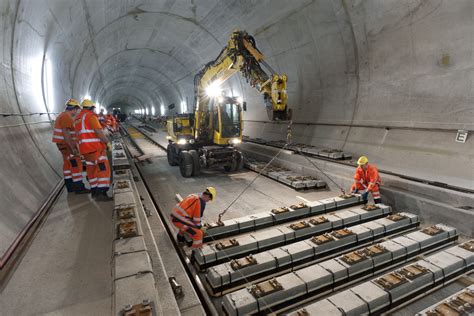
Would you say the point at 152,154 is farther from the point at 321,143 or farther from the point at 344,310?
the point at 344,310

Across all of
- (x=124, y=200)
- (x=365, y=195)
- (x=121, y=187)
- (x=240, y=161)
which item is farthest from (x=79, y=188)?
(x=365, y=195)

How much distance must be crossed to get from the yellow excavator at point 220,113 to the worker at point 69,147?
3.71 meters

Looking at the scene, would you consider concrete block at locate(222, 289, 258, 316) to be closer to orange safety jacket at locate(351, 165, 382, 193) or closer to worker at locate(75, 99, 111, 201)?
worker at locate(75, 99, 111, 201)

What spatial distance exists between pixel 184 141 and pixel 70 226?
6011 millimetres

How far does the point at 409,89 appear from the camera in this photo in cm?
727

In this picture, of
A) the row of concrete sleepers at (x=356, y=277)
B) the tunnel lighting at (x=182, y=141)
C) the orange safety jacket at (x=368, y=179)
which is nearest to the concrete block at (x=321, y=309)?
the row of concrete sleepers at (x=356, y=277)

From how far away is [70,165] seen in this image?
5.43 meters

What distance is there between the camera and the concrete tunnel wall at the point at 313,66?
516 centimetres

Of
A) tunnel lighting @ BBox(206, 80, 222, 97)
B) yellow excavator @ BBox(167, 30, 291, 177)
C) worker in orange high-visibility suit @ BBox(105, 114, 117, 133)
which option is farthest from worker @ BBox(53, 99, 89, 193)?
worker in orange high-visibility suit @ BBox(105, 114, 117, 133)

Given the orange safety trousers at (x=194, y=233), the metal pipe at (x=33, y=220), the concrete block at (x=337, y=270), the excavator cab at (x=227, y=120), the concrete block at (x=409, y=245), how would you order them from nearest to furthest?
the metal pipe at (x=33, y=220) → the concrete block at (x=337, y=270) → the concrete block at (x=409, y=245) → the orange safety trousers at (x=194, y=233) → the excavator cab at (x=227, y=120)

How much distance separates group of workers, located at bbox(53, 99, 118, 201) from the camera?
4.93 m

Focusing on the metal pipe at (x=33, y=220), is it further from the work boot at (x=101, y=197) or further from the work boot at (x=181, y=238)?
the work boot at (x=181, y=238)

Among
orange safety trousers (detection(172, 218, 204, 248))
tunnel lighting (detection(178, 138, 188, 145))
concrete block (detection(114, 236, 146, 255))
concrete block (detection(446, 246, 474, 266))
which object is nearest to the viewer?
concrete block (detection(114, 236, 146, 255))

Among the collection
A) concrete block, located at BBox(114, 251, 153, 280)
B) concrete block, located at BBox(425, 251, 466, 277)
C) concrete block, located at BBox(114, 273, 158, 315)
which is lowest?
concrete block, located at BBox(425, 251, 466, 277)
